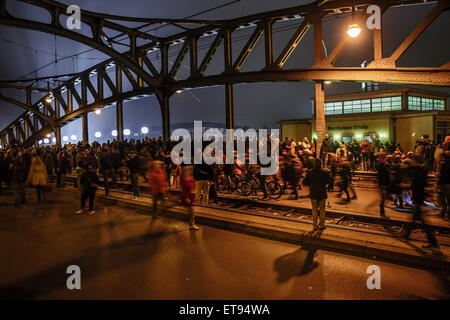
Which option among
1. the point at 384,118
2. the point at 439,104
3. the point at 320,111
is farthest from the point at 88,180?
the point at 439,104

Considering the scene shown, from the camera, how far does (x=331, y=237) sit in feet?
20.8

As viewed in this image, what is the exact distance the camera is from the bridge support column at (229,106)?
1636 cm

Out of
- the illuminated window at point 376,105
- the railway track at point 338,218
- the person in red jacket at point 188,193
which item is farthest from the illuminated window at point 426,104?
the person in red jacket at point 188,193

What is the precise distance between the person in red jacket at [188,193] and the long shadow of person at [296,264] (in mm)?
2844

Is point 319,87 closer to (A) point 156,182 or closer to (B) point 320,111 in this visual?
(B) point 320,111

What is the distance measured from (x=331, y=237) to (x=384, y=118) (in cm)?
2625

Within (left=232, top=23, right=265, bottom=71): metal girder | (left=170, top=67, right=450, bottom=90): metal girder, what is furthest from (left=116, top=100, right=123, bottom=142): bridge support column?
(left=232, top=23, right=265, bottom=71): metal girder

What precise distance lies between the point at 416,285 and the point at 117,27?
18.5 meters

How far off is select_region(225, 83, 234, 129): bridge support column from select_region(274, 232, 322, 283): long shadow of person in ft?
37.4

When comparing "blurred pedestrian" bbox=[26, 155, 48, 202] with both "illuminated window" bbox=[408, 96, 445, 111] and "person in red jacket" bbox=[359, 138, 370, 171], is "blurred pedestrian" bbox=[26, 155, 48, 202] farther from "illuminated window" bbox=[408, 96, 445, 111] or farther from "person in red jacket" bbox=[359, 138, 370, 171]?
"illuminated window" bbox=[408, 96, 445, 111]

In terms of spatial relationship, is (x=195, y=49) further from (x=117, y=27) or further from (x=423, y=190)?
(x=423, y=190)

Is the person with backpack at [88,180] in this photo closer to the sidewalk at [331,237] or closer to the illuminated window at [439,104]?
the sidewalk at [331,237]
